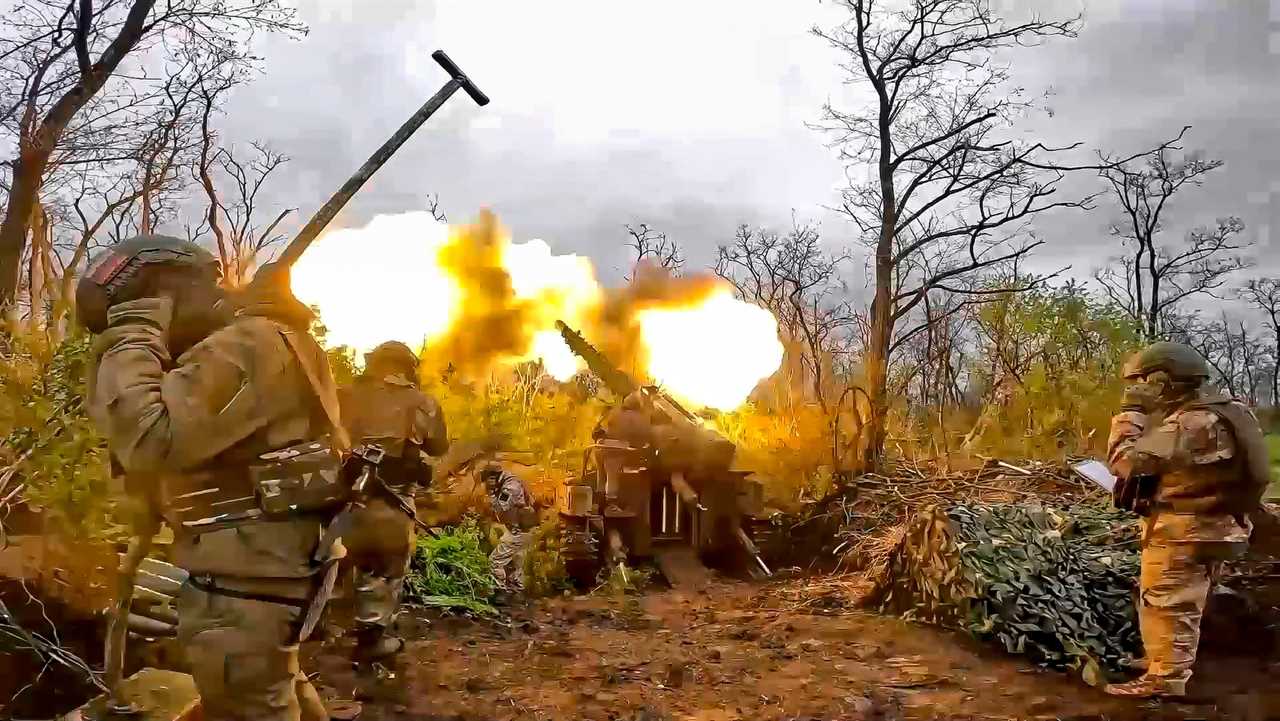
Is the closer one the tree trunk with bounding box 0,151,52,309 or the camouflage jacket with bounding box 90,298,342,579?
the camouflage jacket with bounding box 90,298,342,579

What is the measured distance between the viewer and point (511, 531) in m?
8.91

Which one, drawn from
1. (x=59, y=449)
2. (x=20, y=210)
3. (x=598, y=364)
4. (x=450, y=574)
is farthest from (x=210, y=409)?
(x=598, y=364)

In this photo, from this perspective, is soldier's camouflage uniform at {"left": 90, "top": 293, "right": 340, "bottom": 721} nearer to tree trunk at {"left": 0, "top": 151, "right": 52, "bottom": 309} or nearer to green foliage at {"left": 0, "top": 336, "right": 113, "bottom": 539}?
green foliage at {"left": 0, "top": 336, "right": 113, "bottom": 539}

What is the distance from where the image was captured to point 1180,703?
5.76 m

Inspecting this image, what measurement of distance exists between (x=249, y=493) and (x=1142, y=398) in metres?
5.66

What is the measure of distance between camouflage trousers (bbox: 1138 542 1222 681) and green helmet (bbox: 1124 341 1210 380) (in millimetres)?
1132

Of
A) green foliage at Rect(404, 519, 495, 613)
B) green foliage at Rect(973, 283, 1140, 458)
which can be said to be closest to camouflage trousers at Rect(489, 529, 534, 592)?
green foliage at Rect(404, 519, 495, 613)

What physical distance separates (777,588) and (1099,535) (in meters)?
3.35

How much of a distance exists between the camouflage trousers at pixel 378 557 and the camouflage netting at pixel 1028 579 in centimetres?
440

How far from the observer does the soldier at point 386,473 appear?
609cm

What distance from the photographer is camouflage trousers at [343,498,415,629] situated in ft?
19.9

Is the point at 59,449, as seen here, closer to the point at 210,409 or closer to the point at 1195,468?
the point at 210,409

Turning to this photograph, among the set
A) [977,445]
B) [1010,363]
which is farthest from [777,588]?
[1010,363]

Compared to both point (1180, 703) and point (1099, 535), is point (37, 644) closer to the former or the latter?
point (1180, 703)
